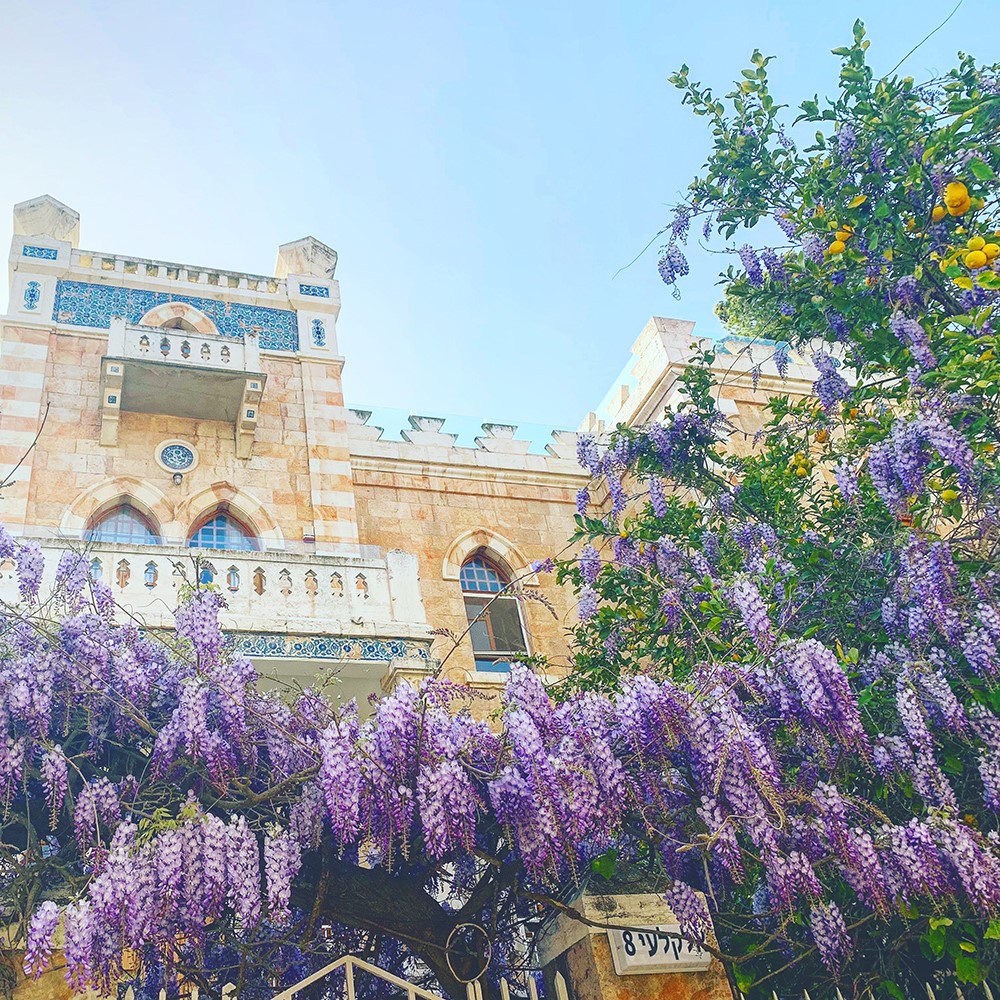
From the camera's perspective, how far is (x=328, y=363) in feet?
41.4

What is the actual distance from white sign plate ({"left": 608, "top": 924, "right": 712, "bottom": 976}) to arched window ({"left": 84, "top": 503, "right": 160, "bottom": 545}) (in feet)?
25.8

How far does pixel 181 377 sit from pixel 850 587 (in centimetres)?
769

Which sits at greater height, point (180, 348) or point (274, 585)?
point (180, 348)

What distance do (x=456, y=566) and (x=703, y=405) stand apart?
19.1ft

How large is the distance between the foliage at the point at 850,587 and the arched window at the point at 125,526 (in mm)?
5277

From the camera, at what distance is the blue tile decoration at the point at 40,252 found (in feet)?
38.8

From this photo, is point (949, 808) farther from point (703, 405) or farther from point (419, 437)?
point (419, 437)

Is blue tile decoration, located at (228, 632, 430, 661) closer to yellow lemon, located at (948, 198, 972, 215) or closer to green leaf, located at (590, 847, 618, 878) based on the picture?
green leaf, located at (590, 847, 618, 878)

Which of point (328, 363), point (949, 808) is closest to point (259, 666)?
point (949, 808)

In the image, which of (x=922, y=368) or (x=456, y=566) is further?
(x=456, y=566)

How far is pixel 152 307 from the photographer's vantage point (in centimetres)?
1217

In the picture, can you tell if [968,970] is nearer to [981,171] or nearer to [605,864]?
[605,864]

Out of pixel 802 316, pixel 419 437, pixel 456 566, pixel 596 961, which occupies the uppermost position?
pixel 419 437

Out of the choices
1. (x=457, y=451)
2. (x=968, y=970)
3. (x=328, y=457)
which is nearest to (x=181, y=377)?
(x=328, y=457)
